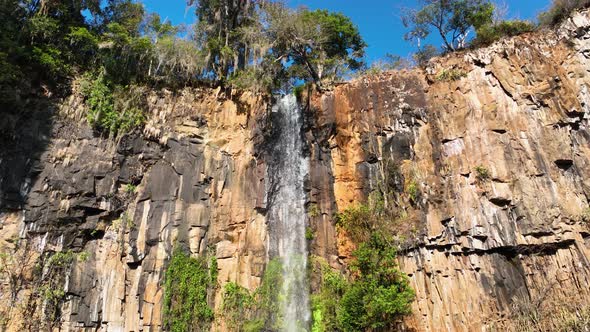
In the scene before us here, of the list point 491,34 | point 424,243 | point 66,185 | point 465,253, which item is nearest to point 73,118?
point 66,185

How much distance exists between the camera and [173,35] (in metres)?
19.2

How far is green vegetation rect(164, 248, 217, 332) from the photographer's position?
1435 centimetres

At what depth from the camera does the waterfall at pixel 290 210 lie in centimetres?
1559

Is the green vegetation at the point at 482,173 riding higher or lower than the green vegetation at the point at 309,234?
higher

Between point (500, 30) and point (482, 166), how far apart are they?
6.85 metres

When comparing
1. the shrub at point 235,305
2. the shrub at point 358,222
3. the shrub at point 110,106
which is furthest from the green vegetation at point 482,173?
the shrub at point 110,106

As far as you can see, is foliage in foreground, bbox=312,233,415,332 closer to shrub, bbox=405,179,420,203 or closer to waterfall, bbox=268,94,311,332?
waterfall, bbox=268,94,311,332

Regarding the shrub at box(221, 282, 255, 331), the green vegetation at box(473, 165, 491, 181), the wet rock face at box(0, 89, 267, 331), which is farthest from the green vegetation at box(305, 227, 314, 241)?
the green vegetation at box(473, 165, 491, 181)

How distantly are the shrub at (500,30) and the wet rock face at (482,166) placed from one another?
0.73 metres

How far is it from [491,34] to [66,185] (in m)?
18.7

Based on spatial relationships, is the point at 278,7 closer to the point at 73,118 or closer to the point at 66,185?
the point at 73,118

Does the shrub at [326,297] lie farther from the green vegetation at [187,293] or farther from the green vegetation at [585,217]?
the green vegetation at [585,217]

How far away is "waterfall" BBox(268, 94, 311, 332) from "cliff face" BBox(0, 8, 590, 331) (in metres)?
0.47

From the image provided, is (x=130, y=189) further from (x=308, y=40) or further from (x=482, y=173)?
(x=482, y=173)
